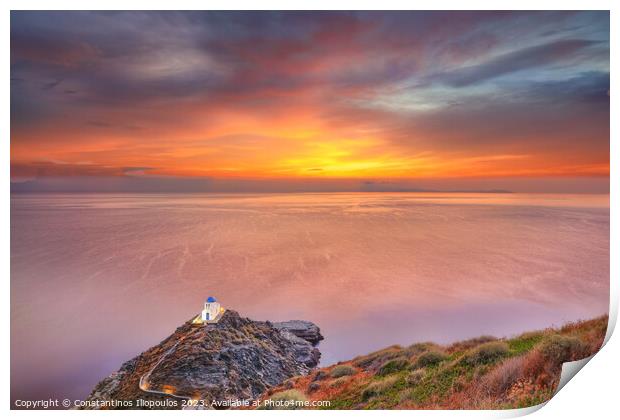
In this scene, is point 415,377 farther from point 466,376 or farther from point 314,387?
point 314,387

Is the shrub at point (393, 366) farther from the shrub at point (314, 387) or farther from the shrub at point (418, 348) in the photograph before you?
the shrub at point (314, 387)

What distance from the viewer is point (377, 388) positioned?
442 cm

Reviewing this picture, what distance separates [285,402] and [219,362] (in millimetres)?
1086

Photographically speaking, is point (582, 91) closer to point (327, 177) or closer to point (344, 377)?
point (327, 177)

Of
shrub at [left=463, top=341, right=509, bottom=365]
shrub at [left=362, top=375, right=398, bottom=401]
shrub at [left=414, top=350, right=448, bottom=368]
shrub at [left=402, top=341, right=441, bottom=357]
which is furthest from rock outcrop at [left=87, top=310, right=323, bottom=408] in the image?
shrub at [left=463, top=341, right=509, bottom=365]

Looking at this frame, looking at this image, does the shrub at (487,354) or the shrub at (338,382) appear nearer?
the shrub at (487,354)

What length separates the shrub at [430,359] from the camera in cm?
466

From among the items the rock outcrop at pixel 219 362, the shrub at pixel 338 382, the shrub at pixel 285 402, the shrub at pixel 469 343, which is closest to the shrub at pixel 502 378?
the shrub at pixel 469 343

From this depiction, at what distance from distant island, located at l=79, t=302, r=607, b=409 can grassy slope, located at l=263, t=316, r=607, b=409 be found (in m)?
0.01

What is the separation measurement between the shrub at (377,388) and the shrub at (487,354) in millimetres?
936

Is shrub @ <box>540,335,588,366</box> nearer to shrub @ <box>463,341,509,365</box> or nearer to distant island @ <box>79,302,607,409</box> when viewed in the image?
distant island @ <box>79,302,607,409</box>

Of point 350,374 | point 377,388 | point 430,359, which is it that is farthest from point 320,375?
point 430,359
